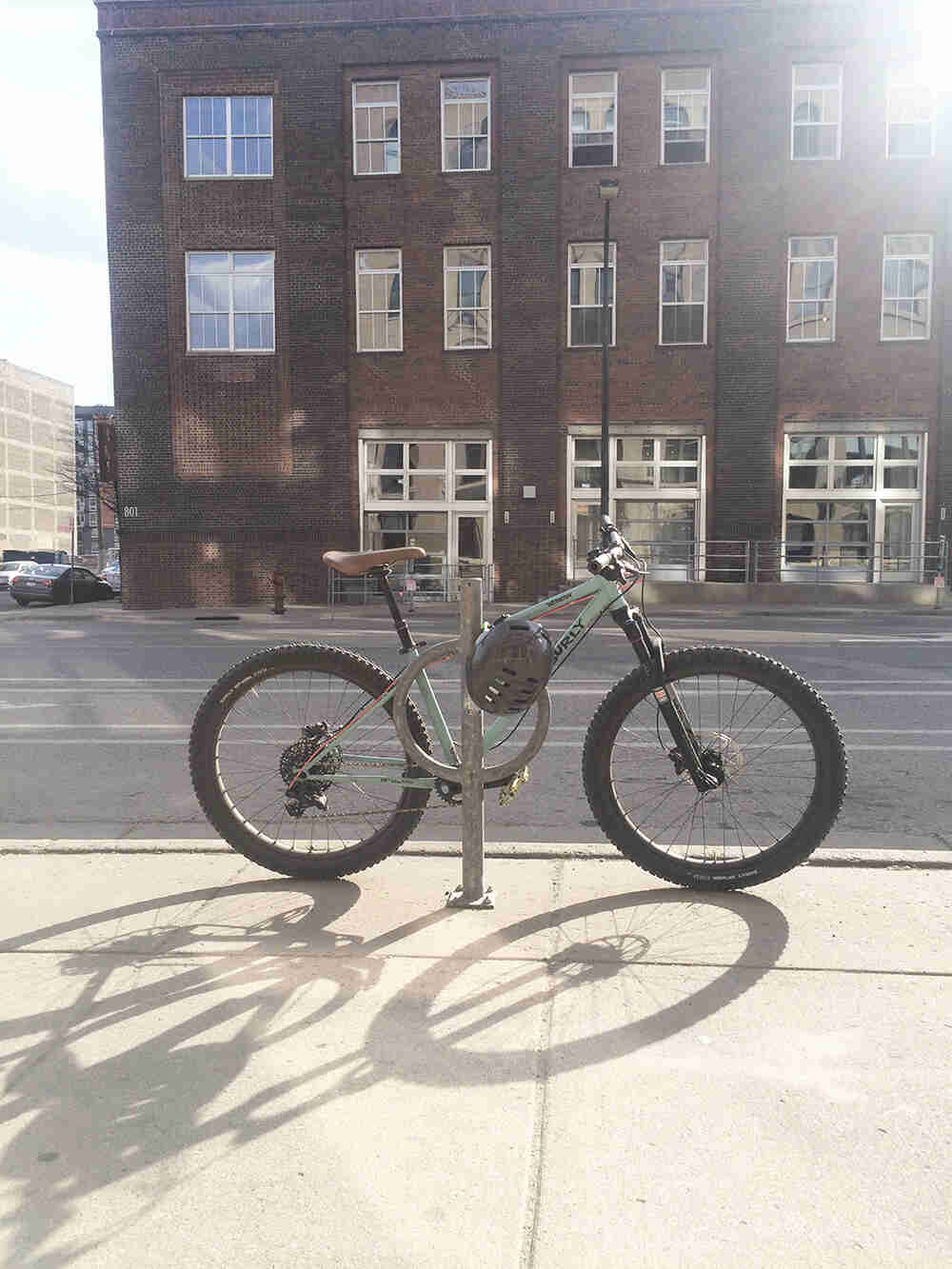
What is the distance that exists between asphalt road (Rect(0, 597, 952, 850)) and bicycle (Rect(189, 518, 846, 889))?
37 centimetres

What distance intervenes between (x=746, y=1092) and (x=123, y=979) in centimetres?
181

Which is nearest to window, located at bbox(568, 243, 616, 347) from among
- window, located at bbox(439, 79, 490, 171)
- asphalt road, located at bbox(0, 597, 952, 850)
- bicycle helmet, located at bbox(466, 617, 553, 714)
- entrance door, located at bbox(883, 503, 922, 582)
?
window, located at bbox(439, 79, 490, 171)

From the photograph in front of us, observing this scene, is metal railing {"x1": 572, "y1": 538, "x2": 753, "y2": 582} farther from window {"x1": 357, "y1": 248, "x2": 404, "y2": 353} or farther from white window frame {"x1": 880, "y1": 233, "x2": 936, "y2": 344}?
window {"x1": 357, "y1": 248, "x2": 404, "y2": 353}

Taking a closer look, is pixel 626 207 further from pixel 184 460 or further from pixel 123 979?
pixel 123 979

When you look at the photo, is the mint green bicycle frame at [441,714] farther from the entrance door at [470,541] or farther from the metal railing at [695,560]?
the entrance door at [470,541]

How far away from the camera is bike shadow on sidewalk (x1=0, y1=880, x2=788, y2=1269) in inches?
91.5

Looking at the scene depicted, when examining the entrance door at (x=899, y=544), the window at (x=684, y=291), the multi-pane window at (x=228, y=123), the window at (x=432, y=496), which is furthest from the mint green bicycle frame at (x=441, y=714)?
the multi-pane window at (x=228, y=123)

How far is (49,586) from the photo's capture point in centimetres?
3469

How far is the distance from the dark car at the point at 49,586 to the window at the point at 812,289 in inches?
892

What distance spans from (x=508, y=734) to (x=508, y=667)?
0.42m

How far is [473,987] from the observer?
3.13 m

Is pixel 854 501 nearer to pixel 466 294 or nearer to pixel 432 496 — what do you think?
pixel 432 496

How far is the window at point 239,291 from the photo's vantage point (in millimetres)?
27438

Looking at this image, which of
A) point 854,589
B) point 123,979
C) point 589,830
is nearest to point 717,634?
point 854,589
